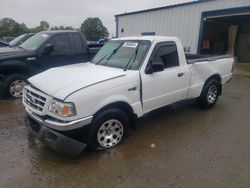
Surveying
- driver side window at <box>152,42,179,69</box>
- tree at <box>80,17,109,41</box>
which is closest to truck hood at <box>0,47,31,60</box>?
driver side window at <box>152,42,179,69</box>

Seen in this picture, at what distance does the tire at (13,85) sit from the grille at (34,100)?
8.75 ft

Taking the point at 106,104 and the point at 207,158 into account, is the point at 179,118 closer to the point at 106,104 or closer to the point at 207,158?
the point at 207,158

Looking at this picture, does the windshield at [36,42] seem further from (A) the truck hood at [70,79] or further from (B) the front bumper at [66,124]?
(B) the front bumper at [66,124]

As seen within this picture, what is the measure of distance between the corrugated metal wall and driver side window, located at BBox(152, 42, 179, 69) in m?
9.18

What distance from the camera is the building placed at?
41.4 feet

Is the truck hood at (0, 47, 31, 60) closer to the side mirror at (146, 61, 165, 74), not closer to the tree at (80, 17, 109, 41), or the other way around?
the side mirror at (146, 61, 165, 74)

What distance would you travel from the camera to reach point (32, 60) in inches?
249

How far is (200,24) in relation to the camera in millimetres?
13234

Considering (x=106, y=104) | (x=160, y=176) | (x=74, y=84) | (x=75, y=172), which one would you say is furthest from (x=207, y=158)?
(x=74, y=84)

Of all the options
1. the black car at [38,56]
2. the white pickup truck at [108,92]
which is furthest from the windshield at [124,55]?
the black car at [38,56]

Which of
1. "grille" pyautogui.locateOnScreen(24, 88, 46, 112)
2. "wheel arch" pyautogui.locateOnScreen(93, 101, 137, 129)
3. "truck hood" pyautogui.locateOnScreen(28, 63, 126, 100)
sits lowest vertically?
"wheel arch" pyautogui.locateOnScreen(93, 101, 137, 129)

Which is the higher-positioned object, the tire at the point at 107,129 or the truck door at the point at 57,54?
the truck door at the point at 57,54

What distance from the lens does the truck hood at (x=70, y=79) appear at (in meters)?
3.23

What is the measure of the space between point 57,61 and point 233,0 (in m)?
9.99
